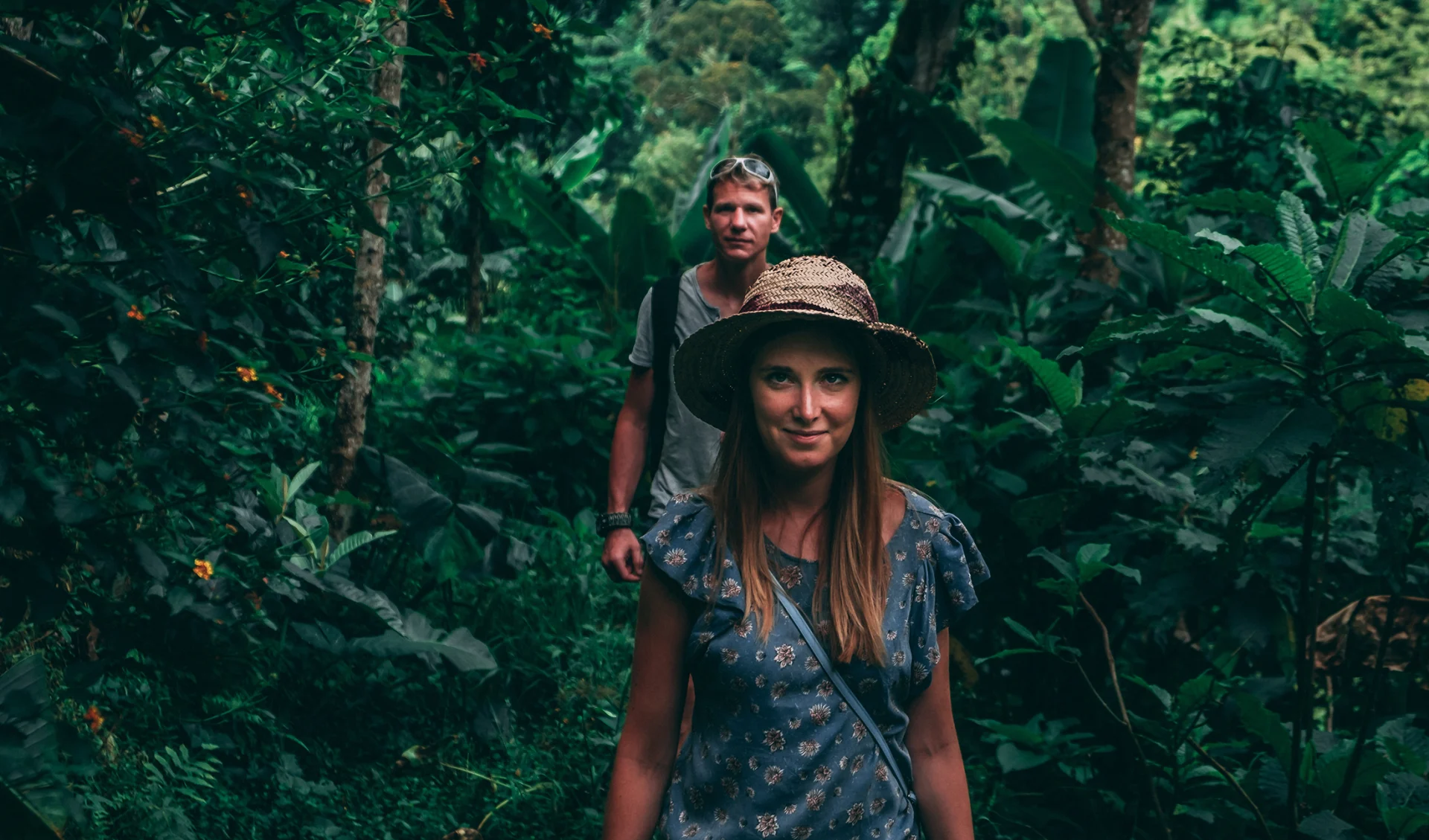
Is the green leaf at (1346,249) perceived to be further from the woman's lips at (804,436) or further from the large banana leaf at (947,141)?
the large banana leaf at (947,141)

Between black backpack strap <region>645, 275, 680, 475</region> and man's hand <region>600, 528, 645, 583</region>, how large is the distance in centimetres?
25

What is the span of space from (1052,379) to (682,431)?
1.25m

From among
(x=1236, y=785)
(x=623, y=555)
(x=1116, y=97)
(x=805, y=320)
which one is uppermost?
(x=1116, y=97)

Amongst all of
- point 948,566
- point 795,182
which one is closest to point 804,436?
point 948,566

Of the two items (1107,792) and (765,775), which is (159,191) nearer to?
(765,775)

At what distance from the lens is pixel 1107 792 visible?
145 inches

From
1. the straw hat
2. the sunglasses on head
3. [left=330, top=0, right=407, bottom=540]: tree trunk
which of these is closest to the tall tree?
the sunglasses on head

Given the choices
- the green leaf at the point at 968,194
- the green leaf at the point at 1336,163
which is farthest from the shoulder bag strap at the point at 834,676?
the green leaf at the point at 968,194

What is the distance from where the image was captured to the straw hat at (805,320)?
186cm

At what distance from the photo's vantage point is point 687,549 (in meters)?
1.85

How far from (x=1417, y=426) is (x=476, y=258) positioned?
270 inches

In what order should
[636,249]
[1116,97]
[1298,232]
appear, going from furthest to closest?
1. [636,249]
2. [1116,97]
3. [1298,232]

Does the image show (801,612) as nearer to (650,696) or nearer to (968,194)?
(650,696)

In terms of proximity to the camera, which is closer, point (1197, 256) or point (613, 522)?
point (1197, 256)
